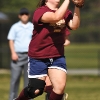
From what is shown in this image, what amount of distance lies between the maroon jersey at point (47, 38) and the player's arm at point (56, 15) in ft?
0.41

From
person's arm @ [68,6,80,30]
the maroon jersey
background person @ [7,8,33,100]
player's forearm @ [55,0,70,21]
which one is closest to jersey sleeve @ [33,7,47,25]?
the maroon jersey

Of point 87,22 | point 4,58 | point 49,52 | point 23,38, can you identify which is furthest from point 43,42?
point 87,22

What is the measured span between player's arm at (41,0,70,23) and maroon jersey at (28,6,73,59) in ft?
0.41

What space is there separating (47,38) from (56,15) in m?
0.50

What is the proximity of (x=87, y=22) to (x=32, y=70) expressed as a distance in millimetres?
23289

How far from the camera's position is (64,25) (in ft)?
28.0

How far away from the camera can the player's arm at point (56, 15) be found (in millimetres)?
8094

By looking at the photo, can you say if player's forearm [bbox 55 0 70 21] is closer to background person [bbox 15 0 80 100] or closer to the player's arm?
the player's arm

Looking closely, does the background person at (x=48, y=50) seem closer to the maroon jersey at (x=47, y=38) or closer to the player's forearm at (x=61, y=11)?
the maroon jersey at (x=47, y=38)

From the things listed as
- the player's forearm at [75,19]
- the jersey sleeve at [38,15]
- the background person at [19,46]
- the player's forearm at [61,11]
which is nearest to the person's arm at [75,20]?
the player's forearm at [75,19]

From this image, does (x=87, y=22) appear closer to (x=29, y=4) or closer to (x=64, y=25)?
(x=29, y=4)

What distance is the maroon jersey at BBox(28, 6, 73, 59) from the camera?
8469mm

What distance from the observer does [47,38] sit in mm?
8500

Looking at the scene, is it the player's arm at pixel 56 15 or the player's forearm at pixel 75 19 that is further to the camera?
the player's forearm at pixel 75 19
